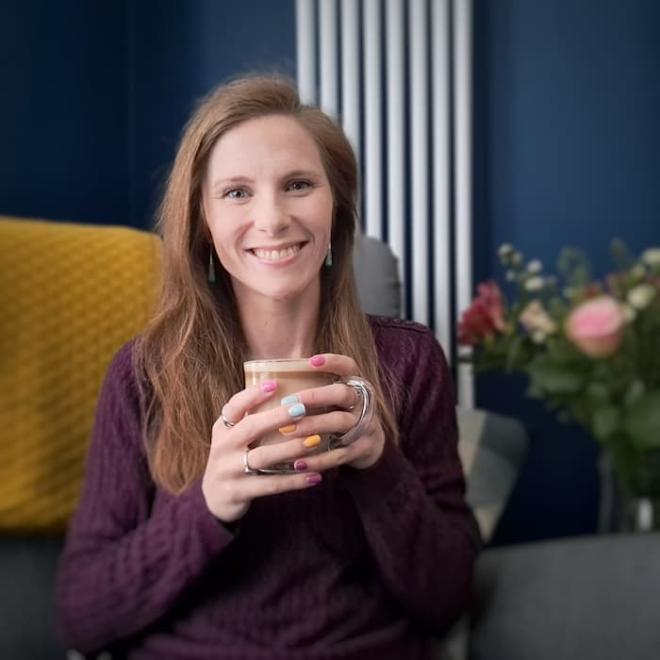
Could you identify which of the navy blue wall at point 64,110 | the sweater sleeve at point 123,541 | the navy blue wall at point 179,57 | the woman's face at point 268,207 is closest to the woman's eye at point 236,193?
the woman's face at point 268,207

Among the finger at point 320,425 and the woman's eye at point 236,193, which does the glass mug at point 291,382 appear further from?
the woman's eye at point 236,193

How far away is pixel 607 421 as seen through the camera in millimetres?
1008

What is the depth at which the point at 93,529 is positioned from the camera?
1.05 m

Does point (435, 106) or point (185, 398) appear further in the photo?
point (435, 106)

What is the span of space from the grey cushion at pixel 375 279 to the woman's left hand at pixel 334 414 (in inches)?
22.2

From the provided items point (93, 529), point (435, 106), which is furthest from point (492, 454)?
point (435, 106)

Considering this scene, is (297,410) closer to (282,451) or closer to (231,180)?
(282,451)

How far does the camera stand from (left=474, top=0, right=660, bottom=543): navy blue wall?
6.63ft

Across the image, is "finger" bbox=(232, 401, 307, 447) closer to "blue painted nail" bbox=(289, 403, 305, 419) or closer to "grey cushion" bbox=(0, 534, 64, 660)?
"blue painted nail" bbox=(289, 403, 305, 419)

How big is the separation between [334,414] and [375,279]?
65 cm

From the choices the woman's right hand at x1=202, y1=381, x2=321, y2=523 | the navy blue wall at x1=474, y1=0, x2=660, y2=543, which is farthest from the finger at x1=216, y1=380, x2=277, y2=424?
the navy blue wall at x1=474, y1=0, x2=660, y2=543

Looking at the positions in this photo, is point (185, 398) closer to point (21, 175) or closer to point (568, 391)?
point (568, 391)

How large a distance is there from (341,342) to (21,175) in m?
1.09

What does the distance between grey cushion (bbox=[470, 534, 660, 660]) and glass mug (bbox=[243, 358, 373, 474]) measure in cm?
31
